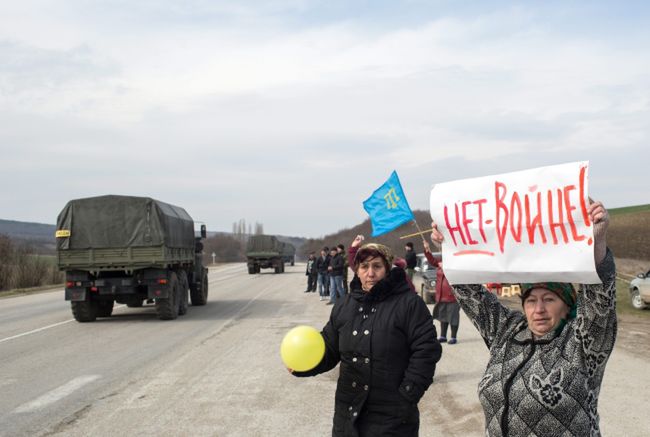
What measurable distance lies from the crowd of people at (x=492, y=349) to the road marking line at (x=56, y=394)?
4806 millimetres

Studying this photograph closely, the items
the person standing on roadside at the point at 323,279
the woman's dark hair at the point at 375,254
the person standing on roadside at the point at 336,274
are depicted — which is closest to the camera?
the woman's dark hair at the point at 375,254

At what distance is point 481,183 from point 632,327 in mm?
12878

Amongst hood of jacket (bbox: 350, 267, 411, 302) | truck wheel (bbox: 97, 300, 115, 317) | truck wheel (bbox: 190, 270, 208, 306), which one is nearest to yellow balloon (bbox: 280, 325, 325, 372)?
hood of jacket (bbox: 350, 267, 411, 302)

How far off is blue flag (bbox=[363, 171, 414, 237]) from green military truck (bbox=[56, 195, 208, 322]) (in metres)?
10.7

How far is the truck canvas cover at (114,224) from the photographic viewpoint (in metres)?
17.1

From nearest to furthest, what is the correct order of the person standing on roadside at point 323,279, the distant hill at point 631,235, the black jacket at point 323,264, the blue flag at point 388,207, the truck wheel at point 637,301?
the blue flag at point 388,207
the truck wheel at point 637,301
the person standing on roadside at point 323,279
the black jacket at point 323,264
the distant hill at point 631,235

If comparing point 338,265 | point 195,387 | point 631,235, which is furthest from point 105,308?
point 631,235

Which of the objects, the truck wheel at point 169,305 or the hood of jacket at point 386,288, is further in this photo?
the truck wheel at point 169,305

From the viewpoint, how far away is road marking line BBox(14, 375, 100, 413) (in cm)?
766

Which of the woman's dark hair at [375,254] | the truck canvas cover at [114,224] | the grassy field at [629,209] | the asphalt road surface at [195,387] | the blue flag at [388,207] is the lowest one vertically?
the asphalt road surface at [195,387]

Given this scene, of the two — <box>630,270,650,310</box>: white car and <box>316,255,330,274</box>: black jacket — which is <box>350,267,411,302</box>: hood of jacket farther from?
<box>316,255,330,274</box>: black jacket

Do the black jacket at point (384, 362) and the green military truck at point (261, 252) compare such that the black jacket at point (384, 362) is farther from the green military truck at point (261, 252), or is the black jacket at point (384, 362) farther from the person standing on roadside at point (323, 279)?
the green military truck at point (261, 252)

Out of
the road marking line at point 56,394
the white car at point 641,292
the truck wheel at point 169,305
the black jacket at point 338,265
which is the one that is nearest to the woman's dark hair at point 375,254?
the road marking line at point 56,394

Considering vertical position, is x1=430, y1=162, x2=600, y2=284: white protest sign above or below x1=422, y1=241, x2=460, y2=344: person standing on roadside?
above
